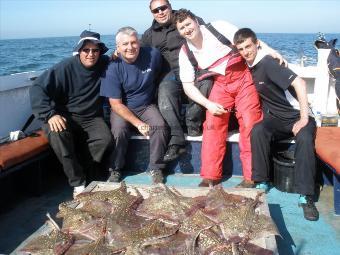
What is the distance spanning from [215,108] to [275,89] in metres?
0.75

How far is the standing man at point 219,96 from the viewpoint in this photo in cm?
459

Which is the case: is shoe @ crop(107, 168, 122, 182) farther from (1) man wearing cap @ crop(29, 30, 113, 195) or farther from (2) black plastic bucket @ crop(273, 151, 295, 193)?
(2) black plastic bucket @ crop(273, 151, 295, 193)

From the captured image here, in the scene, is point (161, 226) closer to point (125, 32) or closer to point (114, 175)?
point (114, 175)

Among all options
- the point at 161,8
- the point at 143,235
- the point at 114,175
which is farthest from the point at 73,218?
the point at 161,8

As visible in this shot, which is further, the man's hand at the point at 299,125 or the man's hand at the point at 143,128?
the man's hand at the point at 143,128

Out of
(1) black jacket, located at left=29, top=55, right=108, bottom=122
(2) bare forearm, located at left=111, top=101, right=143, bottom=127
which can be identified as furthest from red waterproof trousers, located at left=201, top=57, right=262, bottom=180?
(1) black jacket, located at left=29, top=55, right=108, bottom=122

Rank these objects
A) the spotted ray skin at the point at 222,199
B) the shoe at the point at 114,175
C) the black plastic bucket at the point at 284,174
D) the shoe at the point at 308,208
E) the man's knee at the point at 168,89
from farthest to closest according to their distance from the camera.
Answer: the man's knee at the point at 168,89 → the shoe at the point at 114,175 → the black plastic bucket at the point at 284,174 → the shoe at the point at 308,208 → the spotted ray skin at the point at 222,199

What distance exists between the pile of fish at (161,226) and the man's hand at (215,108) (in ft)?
3.81

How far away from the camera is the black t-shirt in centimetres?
439

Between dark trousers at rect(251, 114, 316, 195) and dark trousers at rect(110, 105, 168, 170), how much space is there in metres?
1.14

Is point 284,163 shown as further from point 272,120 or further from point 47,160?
point 47,160

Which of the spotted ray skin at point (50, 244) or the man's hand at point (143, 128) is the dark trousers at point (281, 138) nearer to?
the man's hand at point (143, 128)

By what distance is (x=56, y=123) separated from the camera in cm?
454

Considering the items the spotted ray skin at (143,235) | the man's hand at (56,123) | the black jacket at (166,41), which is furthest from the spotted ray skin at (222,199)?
the black jacket at (166,41)
